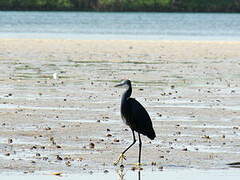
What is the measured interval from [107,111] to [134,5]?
3948 inches

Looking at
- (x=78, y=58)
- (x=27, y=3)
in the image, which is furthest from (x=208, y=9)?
(x=78, y=58)

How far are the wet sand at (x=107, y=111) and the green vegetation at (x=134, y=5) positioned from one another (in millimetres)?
81138

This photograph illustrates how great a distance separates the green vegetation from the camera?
114188 millimetres

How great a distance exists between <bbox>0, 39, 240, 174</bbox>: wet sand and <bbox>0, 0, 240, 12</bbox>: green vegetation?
266 ft

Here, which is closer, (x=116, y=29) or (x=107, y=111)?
(x=107, y=111)

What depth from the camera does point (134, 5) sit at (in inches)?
4636

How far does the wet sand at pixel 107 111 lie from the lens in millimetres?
13273

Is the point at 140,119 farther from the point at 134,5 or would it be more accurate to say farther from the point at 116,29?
the point at 134,5

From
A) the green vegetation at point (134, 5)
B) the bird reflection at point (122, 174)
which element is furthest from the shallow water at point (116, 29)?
the bird reflection at point (122, 174)

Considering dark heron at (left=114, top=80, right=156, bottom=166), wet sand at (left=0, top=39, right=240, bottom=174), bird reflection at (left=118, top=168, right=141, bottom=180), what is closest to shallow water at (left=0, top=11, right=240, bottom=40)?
wet sand at (left=0, top=39, right=240, bottom=174)

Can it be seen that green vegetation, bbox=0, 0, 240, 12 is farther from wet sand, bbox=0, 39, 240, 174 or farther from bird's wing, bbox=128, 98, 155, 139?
bird's wing, bbox=128, 98, 155, 139

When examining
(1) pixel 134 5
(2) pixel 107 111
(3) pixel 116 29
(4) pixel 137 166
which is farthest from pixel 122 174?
(1) pixel 134 5

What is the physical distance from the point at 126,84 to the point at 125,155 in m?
1.06

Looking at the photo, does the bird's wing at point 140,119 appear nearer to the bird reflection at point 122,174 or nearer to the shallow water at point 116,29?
the bird reflection at point 122,174
